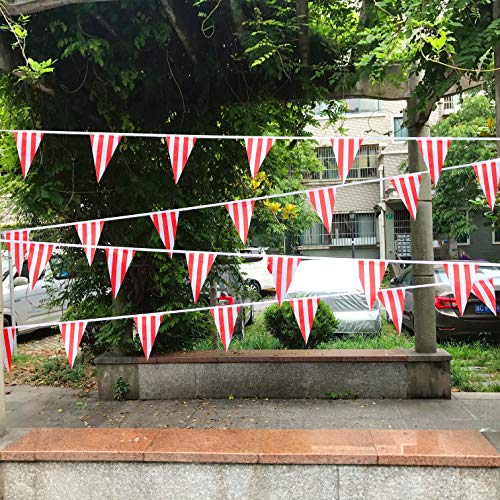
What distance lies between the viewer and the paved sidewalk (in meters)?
5.26

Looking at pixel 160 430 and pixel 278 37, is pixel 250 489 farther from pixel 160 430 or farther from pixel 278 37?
pixel 278 37

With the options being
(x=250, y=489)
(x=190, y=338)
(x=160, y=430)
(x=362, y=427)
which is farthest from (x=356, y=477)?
(x=190, y=338)

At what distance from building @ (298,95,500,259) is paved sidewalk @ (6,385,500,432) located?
1955 centimetres

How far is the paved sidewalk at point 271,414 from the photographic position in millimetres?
5258

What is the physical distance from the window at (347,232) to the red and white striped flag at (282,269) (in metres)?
22.9

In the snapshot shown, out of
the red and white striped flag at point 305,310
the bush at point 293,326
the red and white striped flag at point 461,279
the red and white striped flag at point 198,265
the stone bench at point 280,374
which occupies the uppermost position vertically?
the red and white striped flag at point 198,265

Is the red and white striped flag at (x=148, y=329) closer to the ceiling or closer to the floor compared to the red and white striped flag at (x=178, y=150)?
closer to the floor

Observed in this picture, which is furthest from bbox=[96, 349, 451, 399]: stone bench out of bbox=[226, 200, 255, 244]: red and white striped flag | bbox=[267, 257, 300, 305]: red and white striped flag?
bbox=[226, 200, 255, 244]: red and white striped flag

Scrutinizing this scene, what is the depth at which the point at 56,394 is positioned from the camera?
22.9ft

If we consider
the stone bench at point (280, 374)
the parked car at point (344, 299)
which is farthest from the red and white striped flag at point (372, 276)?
the parked car at point (344, 299)

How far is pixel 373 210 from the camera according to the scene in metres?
27.2

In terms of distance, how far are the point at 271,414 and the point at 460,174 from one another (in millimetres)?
15336

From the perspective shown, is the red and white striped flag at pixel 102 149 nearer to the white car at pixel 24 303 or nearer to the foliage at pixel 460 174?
the white car at pixel 24 303

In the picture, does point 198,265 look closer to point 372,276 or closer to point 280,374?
point 372,276
